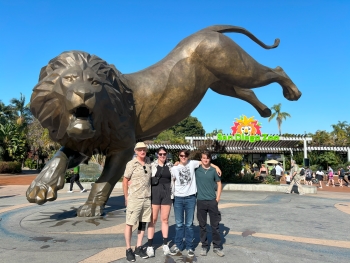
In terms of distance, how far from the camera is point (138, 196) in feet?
10.1

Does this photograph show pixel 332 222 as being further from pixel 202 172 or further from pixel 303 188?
pixel 303 188

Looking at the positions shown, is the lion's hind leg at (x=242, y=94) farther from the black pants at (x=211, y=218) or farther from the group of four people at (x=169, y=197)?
the black pants at (x=211, y=218)

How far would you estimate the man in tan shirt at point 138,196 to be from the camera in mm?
3033

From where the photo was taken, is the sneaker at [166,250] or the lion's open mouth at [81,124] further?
the lion's open mouth at [81,124]

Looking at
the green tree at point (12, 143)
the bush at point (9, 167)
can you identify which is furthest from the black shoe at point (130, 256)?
the green tree at point (12, 143)

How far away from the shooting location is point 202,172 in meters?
3.47

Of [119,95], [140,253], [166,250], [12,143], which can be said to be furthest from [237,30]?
[12,143]

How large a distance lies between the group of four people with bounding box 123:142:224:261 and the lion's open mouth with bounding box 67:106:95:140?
1.09 meters

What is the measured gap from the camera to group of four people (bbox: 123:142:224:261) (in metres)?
3.08

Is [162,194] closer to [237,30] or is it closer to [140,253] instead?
[140,253]

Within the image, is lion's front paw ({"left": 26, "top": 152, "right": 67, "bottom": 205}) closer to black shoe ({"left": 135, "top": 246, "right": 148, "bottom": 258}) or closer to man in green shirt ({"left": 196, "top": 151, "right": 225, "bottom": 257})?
black shoe ({"left": 135, "top": 246, "right": 148, "bottom": 258})

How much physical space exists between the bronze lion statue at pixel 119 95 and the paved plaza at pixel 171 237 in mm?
507

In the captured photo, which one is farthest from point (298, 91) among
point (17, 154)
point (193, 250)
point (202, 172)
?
point (17, 154)

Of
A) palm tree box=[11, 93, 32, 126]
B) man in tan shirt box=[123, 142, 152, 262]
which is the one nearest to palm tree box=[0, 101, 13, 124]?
palm tree box=[11, 93, 32, 126]
